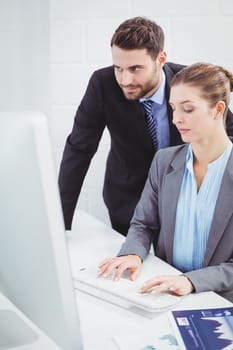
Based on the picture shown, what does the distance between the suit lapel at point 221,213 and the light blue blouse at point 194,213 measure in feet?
0.10

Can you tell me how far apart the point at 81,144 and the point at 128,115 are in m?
0.22

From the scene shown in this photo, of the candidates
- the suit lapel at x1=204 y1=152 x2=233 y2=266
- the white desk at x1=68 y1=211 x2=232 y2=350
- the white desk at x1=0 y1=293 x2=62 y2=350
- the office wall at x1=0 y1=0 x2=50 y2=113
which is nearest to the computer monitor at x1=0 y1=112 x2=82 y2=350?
the white desk at x1=0 y1=293 x2=62 y2=350

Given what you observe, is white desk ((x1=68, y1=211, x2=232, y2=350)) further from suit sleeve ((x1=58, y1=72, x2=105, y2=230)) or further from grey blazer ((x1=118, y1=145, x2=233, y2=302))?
suit sleeve ((x1=58, y1=72, x2=105, y2=230))

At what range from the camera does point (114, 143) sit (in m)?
1.88

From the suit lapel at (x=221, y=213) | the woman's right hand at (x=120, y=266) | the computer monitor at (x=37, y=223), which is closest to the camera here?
the computer monitor at (x=37, y=223)

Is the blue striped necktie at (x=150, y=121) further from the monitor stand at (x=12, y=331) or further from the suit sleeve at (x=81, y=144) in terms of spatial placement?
the monitor stand at (x=12, y=331)

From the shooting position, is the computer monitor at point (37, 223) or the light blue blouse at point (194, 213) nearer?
the computer monitor at point (37, 223)

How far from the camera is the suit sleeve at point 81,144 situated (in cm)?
177

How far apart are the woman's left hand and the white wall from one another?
957 mm

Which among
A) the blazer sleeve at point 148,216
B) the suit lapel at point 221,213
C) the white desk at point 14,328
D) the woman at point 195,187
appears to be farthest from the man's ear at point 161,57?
the white desk at point 14,328

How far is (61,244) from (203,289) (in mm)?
665

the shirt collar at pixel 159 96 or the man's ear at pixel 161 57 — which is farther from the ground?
the man's ear at pixel 161 57

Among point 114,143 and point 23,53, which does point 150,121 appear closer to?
point 114,143

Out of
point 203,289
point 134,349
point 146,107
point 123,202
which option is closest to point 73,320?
point 134,349
